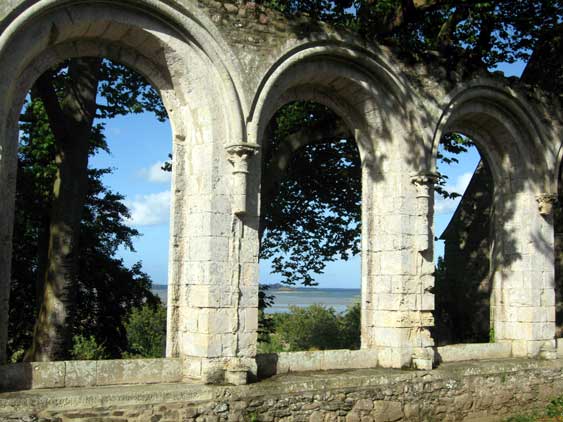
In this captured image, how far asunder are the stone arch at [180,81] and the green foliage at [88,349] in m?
6.33

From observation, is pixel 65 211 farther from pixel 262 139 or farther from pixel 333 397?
pixel 333 397

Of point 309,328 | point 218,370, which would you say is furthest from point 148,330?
point 218,370

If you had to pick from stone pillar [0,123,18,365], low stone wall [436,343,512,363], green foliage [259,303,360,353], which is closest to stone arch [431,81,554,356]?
low stone wall [436,343,512,363]

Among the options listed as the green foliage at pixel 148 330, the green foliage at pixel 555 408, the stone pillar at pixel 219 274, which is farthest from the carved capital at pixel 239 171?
the green foliage at pixel 148 330

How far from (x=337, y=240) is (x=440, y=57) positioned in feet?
23.3

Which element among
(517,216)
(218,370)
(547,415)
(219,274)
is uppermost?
(517,216)

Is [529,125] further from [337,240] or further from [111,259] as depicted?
[111,259]

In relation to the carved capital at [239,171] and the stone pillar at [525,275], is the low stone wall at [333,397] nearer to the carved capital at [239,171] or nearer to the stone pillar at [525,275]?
the stone pillar at [525,275]

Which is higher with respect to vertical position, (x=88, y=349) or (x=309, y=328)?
(x=309, y=328)

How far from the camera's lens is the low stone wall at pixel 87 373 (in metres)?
6.37

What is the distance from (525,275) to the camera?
10055 millimetres

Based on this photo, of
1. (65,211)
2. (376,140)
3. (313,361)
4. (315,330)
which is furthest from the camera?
(315,330)

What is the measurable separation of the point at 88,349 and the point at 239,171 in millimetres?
8150

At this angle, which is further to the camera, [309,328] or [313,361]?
[309,328]
